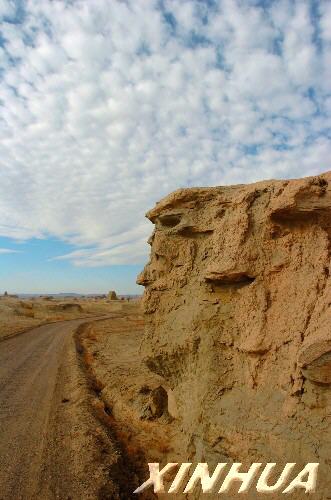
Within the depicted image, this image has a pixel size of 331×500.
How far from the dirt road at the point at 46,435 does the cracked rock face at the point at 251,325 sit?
72.7 inches

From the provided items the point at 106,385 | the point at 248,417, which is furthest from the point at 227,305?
the point at 106,385

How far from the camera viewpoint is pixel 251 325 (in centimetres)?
652

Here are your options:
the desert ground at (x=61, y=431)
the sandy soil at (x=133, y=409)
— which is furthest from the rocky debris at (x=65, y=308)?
the sandy soil at (x=133, y=409)

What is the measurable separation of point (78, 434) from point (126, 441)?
107 centimetres

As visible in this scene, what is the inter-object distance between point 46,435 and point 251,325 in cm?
544

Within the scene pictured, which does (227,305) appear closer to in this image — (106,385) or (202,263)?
(202,263)

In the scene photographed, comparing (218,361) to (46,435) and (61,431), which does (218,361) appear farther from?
(46,435)

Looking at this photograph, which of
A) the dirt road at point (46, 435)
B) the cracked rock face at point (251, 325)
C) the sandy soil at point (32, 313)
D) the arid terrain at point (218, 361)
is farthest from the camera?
the sandy soil at point (32, 313)

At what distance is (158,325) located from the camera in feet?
28.5

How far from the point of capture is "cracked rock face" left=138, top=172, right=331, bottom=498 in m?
5.27

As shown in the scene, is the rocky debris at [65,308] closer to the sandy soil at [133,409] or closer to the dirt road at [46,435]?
the sandy soil at [133,409]

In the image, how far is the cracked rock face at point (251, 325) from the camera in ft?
17.3

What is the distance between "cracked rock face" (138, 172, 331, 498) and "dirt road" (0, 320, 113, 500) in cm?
185

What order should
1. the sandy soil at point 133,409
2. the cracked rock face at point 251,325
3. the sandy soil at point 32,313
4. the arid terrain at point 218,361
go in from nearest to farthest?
the cracked rock face at point 251,325, the arid terrain at point 218,361, the sandy soil at point 133,409, the sandy soil at point 32,313
